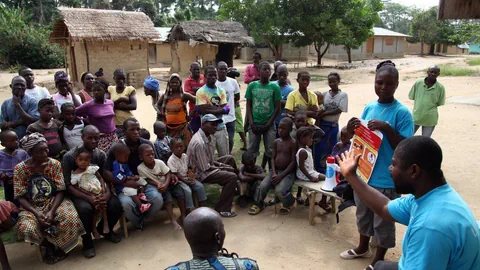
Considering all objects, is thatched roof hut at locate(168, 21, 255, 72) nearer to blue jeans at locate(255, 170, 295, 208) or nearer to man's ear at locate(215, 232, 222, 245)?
blue jeans at locate(255, 170, 295, 208)

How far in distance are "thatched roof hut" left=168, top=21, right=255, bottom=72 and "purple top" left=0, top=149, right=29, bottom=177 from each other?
588 inches

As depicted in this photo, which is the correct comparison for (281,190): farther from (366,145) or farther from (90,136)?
(90,136)

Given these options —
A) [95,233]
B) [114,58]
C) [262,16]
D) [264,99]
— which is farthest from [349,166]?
[262,16]

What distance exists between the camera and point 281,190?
4641 millimetres

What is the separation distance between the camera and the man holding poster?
10.0ft

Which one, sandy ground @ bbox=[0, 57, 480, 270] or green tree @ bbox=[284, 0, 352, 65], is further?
green tree @ bbox=[284, 0, 352, 65]

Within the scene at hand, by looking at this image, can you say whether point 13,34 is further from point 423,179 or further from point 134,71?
point 423,179

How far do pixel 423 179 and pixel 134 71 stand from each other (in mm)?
15458

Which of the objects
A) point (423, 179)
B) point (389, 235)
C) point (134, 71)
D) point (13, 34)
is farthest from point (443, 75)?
point (13, 34)

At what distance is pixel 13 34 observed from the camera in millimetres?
24094

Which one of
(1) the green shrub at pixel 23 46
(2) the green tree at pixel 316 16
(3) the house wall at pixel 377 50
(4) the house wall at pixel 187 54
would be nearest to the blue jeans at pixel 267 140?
(4) the house wall at pixel 187 54

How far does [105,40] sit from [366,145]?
13957mm

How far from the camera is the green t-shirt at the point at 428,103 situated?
19.6 ft

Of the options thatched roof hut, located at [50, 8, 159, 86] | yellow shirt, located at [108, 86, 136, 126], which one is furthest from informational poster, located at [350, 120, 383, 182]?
thatched roof hut, located at [50, 8, 159, 86]
